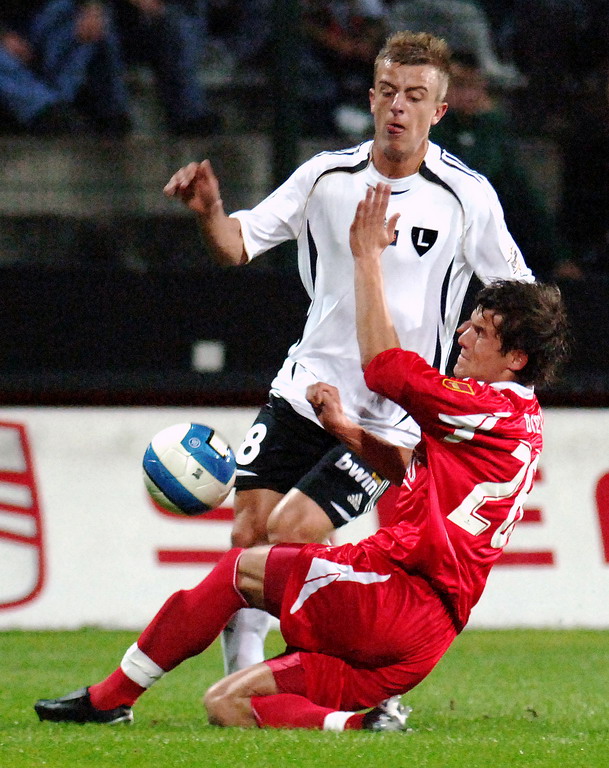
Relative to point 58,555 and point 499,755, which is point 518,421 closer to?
point 499,755

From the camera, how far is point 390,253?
15.5ft

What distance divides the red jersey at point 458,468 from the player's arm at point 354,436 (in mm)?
199

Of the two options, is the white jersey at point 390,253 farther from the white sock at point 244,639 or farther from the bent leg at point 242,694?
→ the bent leg at point 242,694

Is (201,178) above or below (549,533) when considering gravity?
above

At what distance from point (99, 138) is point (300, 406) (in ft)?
9.77

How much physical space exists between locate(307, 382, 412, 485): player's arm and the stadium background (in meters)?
2.90

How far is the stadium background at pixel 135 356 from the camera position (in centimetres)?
→ 725

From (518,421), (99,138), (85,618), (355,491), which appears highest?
(99,138)

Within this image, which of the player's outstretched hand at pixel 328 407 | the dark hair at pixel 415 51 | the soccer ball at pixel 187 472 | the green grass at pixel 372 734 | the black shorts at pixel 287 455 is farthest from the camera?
the black shorts at pixel 287 455

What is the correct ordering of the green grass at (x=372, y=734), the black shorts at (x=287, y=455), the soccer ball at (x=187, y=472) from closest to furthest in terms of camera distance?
the green grass at (x=372, y=734) → the soccer ball at (x=187, y=472) → the black shorts at (x=287, y=455)

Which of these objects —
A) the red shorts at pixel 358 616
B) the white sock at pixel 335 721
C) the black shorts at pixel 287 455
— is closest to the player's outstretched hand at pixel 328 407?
the red shorts at pixel 358 616

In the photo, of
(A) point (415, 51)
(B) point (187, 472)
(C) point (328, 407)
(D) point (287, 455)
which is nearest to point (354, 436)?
(C) point (328, 407)

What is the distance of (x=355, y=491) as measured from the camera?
4766 mm

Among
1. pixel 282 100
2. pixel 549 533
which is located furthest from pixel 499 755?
pixel 282 100
